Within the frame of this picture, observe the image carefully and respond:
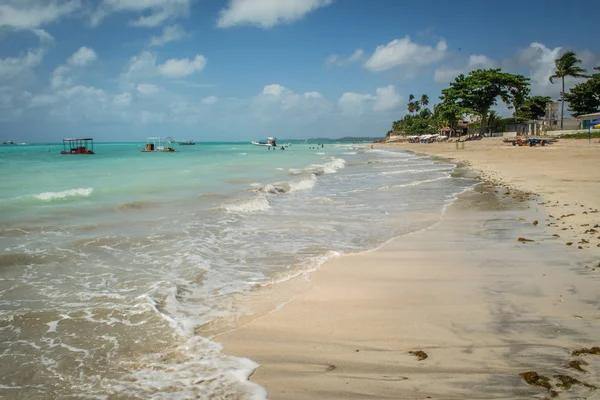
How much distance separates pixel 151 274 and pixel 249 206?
7.52 metres

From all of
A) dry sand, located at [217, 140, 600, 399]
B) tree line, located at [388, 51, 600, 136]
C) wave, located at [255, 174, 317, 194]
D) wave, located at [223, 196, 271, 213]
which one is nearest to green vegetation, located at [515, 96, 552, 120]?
tree line, located at [388, 51, 600, 136]

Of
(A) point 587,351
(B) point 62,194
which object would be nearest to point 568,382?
(A) point 587,351

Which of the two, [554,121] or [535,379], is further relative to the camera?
[554,121]

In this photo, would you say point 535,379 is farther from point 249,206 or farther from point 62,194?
point 62,194

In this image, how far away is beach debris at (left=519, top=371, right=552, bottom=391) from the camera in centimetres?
327

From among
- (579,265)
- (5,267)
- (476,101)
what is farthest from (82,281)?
(476,101)

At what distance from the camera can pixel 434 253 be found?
7707 mm

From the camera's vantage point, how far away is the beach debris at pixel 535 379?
3.27 metres

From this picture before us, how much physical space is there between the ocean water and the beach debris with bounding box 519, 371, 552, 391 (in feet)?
7.71

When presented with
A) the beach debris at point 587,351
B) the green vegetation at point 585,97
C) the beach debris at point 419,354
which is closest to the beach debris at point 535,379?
the beach debris at point 587,351

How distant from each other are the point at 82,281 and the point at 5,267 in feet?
7.11

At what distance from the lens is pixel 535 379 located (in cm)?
334

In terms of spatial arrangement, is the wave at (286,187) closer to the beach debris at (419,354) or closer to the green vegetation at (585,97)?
the beach debris at (419,354)

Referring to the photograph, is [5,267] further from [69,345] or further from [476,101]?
[476,101]
